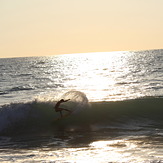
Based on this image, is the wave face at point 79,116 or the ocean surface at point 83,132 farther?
the wave face at point 79,116

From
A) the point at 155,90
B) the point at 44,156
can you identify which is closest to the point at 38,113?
the point at 44,156

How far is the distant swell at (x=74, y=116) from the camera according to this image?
20.2 metres

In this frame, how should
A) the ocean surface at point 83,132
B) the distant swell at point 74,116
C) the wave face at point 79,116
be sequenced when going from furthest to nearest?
the distant swell at point 74,116
the wave face at point 79,116
the ocean surface at point 83,132

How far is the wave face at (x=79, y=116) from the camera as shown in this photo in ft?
65.5

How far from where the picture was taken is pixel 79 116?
70.6 feet

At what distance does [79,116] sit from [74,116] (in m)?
0.32

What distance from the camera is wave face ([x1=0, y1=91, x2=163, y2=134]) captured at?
19969 millimetres

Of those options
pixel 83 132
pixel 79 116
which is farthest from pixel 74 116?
pixel 83 132

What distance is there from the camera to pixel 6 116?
20.8 metres

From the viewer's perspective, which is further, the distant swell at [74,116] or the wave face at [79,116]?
the distant swell at [74,116]

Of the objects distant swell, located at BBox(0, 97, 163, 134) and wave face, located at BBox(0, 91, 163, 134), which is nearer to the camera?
wave face, located at BBox(0, 91, 163, 134)

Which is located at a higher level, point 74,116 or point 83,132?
point 74,116

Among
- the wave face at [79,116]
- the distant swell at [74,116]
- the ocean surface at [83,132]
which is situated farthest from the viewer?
the distant swell at [74,116]

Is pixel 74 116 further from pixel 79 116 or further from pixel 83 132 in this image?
pixel 83 132
